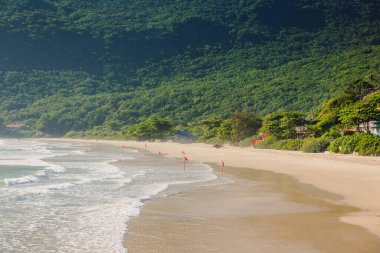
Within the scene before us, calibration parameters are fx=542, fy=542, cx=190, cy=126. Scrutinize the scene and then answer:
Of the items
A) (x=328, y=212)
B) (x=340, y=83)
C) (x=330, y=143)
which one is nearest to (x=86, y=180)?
(x=328, y=212)

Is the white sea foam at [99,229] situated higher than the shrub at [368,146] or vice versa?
the shrub at [368,146]

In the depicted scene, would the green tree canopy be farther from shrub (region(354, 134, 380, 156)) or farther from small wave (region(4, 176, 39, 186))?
small wave (region(4, 176, 39, 186))

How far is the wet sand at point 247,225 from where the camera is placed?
1138 cm

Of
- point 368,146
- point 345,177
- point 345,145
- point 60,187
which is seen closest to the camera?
point 60,187

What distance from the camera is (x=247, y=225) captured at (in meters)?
13.7

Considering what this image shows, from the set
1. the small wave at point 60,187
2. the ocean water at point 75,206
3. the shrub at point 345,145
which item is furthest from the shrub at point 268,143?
the small wave at point 60,187

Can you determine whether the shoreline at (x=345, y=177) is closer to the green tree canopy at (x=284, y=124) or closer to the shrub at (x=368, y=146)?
the shrub at (x=368, y=146)

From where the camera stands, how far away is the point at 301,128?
186ft

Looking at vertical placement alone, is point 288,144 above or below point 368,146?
below

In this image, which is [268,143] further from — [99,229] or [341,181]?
[99,229]

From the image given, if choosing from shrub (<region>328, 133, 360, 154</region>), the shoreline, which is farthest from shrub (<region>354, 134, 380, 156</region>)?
the shoreline

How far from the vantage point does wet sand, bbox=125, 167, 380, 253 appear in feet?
37.3

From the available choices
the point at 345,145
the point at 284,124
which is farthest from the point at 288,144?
the point at 345,145

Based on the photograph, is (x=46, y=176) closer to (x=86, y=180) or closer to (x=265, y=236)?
(x=86, y=180)
